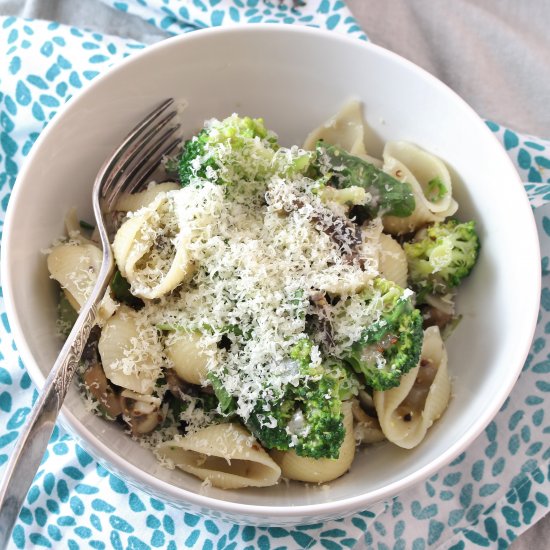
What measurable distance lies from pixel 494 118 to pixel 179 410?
1946 mm

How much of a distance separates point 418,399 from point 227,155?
39.2 inches

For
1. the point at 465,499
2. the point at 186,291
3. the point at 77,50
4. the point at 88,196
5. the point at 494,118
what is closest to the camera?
the point at 186,291

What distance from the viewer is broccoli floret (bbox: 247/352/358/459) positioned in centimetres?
207

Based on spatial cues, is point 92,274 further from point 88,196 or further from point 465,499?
point 465,499

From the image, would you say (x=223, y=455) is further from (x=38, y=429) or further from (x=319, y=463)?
(x=38, y=429)

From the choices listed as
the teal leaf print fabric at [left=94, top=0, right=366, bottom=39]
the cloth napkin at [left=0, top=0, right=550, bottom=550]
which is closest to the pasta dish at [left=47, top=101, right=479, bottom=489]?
the cloth napkin at [left=0, top=0, right=550, bottom=550]

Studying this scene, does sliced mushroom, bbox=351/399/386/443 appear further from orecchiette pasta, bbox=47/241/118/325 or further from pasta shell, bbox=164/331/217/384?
orecchiette pasta, bbox=47/241/118/325

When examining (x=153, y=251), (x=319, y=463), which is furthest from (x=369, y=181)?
(x=319, y=463)

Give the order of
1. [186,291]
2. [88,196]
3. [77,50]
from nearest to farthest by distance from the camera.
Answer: [186,291], [88,196], [77,50]

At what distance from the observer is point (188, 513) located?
2.62 metres

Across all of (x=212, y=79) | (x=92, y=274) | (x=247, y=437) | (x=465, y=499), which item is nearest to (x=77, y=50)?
(x=212, y=79)

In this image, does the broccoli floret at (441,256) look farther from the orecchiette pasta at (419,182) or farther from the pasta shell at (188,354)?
the pasta shell at (188,354)

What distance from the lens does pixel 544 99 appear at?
3375 millimetres

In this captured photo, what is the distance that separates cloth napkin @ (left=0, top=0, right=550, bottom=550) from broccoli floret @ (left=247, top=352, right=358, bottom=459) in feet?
1.92
